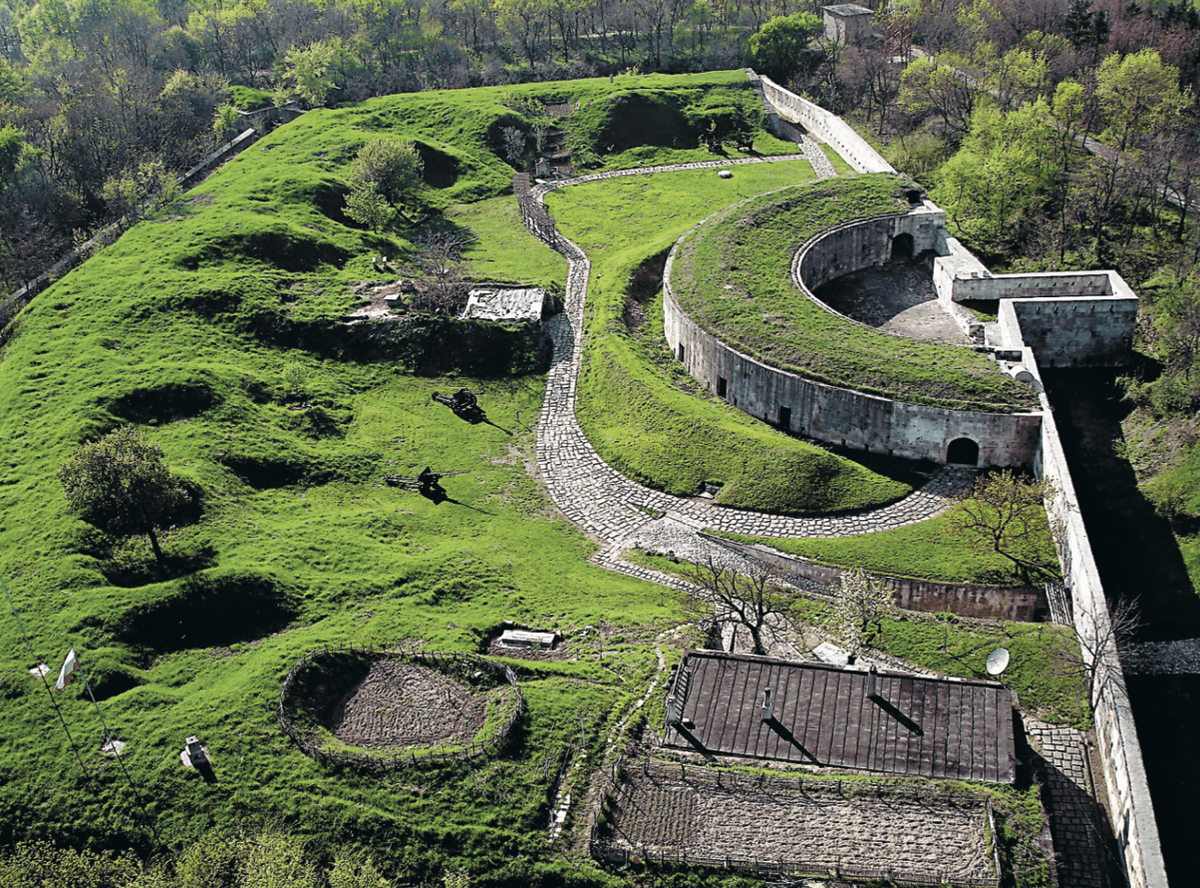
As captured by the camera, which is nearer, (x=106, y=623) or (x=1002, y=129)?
(x=106, y=623)

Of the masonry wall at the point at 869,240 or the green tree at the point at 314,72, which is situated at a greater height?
the green tree at the point at 314,72

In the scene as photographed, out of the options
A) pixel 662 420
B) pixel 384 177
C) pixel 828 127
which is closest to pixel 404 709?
pixel 662 420

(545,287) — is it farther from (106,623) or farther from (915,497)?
(106,623)

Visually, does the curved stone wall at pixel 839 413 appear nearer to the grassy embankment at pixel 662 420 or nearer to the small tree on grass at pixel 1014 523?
the grassy embankment at pixel 662 420

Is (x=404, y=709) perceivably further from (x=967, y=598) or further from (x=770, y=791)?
(x=967, y=598)

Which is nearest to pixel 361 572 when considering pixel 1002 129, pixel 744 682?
pixel 744 682

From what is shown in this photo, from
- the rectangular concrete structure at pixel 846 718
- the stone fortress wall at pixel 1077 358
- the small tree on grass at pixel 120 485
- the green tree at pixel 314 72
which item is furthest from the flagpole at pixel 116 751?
the green tree at pixel 314 72

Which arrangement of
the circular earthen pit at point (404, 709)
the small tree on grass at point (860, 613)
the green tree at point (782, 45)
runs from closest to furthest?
the circular earthen pit at point (404, 709)
the small tree on grass at point (860, 613)
the green tree at point (782, 45)
